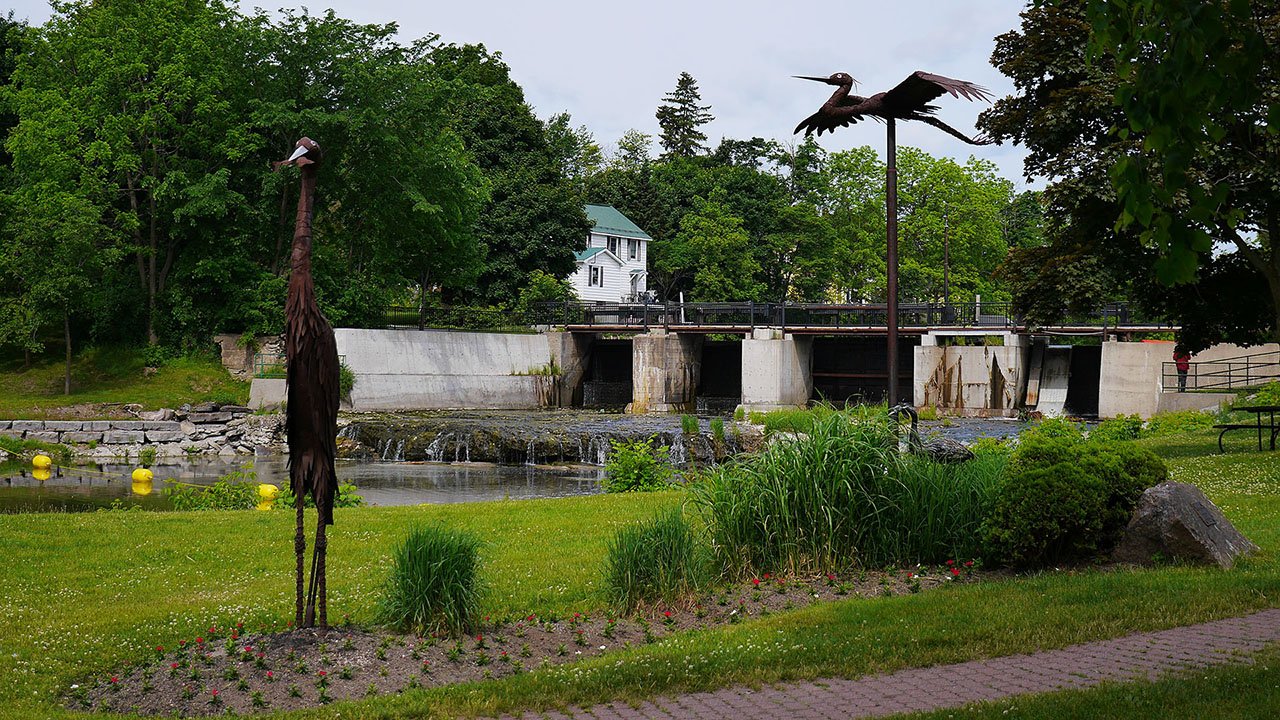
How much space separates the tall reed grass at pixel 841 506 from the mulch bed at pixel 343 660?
39.0 inches

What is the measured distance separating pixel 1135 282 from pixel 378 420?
22.6 metres

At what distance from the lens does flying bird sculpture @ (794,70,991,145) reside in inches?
473

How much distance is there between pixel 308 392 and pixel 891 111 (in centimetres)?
785

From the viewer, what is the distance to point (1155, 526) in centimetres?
940

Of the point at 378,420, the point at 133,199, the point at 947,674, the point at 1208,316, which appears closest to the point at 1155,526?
the point at 947,674

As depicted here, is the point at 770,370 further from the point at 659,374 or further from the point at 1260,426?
the point at 1260,426

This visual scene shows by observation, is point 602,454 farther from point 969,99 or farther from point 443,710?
point 443,710

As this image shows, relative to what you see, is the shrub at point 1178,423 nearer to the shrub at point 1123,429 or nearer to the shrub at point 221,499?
the shrub at point 1123,429

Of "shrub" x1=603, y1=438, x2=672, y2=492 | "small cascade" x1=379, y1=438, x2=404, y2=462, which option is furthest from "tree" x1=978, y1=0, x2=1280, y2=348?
"small cascade" x1=379, y1=438, x2=404, y2=462

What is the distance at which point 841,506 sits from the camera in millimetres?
9539

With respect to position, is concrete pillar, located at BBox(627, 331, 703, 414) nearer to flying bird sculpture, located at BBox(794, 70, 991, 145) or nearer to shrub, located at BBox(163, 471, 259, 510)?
shrub, located at BBox(163, 471, 259, 510)

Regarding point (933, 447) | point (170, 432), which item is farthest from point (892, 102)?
point (170, 432)

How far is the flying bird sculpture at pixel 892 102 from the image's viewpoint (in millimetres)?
12016

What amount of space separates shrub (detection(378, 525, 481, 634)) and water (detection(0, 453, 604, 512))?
13250 mm
